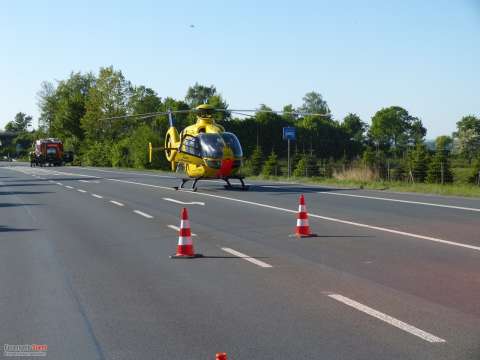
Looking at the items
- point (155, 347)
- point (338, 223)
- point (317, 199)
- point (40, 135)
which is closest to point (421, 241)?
point (338, 223)

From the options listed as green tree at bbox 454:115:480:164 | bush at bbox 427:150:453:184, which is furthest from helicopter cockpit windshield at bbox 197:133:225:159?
green tree at bbox 454:115:480:164

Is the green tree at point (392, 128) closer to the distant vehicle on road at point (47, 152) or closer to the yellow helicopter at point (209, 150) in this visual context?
the distant vehicle on road at point (47, 152)

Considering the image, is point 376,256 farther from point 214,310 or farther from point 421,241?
point 214,310

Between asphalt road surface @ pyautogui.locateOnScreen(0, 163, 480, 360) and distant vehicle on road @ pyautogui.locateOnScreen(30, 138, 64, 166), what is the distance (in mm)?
65728

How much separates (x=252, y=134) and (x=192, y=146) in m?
81.3

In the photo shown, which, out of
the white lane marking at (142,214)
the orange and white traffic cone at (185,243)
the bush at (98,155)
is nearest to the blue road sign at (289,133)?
the white lane marking at (142,214)

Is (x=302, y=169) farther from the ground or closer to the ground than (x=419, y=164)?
closer to the ground

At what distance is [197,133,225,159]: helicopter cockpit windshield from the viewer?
2578 centimetres

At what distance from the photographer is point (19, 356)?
17.7 feet

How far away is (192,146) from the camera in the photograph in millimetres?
26781

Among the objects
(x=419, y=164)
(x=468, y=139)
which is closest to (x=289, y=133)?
(x=419, y=164)

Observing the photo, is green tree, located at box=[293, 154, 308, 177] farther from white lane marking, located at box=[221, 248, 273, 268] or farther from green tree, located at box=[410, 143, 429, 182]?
white lane marking, located at box=[221, 248, 273, 268]

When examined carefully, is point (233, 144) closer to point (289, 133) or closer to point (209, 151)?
point (209, 151)

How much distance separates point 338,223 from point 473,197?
31.9 feet
